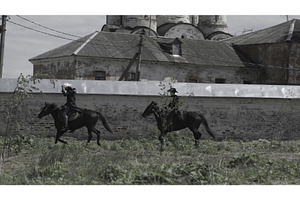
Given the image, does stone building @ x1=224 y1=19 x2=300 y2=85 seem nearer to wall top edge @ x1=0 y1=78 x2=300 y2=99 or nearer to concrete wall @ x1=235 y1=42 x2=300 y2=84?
concrete wall @ x1=235 y1=42 x2=300 y2=84

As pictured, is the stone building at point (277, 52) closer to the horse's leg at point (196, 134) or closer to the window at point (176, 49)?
the window at point (176, 49)

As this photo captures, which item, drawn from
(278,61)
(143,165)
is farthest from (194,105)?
(278,61)

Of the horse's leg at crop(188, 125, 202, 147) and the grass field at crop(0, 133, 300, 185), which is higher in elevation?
the horse's leg at crop(188, 125, 202, 147)

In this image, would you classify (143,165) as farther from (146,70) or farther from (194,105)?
(146,70)

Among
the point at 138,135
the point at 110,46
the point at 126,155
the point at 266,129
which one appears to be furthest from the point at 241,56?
the point at 126,155

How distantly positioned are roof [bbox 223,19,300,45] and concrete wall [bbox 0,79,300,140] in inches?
429

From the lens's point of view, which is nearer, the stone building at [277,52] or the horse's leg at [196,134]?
the horse's leg at [196,134]

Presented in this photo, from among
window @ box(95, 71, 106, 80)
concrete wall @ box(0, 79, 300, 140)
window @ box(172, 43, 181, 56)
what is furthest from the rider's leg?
window @ box(172, 43, 181, 56)

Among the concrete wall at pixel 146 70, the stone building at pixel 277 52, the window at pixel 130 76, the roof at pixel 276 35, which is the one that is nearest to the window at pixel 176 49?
the concrete wall at pixel 146 70

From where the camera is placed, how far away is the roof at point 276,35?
27.6 meters

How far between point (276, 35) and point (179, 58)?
672 centimetres

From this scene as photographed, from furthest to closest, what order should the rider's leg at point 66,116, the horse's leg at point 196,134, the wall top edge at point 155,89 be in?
the wall top edge at point 155,89
the horse's leg at point 196,134
the rider's leg at point 66,116

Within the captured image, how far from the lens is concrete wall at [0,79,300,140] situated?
1592 cm

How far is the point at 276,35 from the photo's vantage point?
94.0ft
